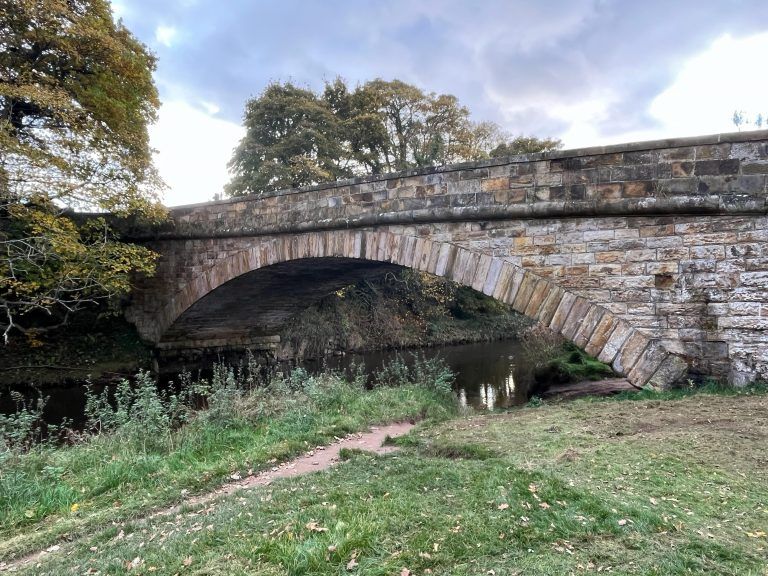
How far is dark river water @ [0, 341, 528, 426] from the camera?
8.78 m

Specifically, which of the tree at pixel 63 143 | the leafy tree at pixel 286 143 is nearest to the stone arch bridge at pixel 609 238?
the tree at pixel 63 143

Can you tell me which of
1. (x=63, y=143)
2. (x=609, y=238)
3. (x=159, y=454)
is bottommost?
(x=159, y=454)

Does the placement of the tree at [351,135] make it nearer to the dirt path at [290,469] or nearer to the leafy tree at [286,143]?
the leafy tree at [286,143]

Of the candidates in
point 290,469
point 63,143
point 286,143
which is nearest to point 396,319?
point 286,143

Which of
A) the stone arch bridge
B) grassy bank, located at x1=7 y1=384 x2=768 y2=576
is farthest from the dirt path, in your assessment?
the stone arch bridge

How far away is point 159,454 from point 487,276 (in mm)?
4183

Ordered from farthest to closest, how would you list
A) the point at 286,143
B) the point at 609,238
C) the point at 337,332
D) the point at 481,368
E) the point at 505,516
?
the point at 286,143
the point at 337,332
the point at 481,368
the point at 609,238
the point at 505,516

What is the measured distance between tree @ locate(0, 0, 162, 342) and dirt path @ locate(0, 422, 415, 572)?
5841mm

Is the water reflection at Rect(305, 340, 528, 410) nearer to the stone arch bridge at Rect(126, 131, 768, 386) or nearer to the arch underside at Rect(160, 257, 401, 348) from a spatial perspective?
the arch underside at Rect(160, 257, 401, 348)

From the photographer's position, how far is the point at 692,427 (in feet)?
12.2

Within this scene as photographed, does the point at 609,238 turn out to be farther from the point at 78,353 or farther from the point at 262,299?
the point at 78,353

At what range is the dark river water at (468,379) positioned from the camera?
28.8 ft

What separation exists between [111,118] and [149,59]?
253 centimetres

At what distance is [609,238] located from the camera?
546 cm
